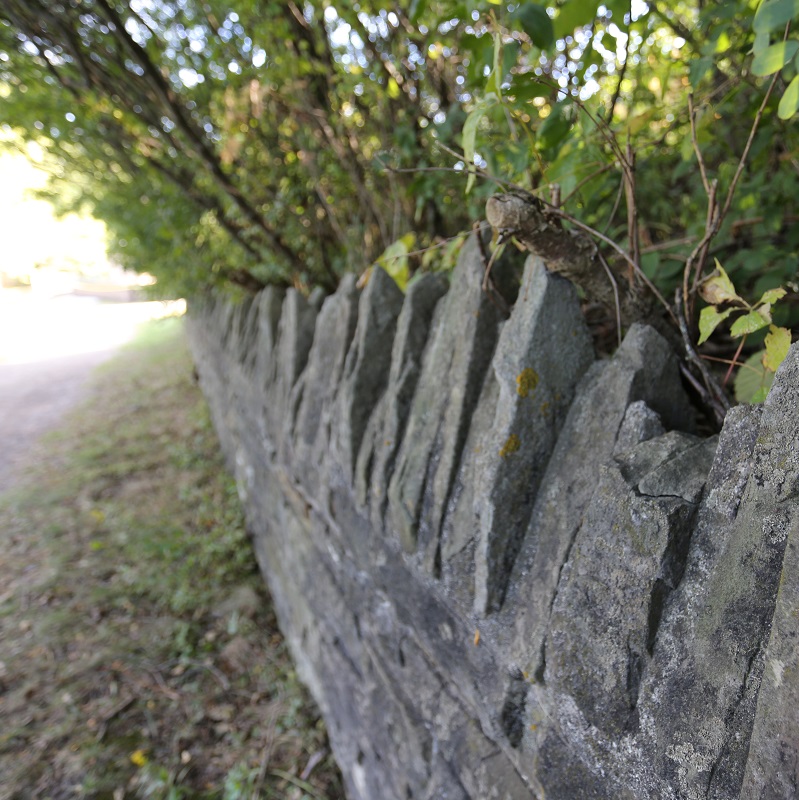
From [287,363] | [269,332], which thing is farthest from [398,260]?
[269,332]

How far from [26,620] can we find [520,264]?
388 centimetres

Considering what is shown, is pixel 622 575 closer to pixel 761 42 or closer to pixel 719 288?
pixel 719 288

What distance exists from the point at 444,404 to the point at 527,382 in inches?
11.0

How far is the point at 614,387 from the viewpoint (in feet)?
3.36

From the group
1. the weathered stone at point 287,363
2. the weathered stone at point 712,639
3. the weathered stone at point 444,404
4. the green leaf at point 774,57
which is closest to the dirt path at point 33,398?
the weathered stone at point 287,363

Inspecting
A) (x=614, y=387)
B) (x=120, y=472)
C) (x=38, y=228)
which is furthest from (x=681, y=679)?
(x=38, y=228)

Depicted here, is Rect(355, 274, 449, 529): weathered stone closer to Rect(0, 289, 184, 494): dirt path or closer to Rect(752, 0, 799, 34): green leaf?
Rect(752, 0, 799, 34): green leaf

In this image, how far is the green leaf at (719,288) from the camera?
969 mm

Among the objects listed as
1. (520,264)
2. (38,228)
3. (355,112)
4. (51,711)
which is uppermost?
(38,228)

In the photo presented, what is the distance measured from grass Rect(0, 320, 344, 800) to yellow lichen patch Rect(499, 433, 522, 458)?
2.24 m

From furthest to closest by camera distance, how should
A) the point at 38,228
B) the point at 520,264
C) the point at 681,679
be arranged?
the point at 38,228
the point at 520,264
the point at 681,679

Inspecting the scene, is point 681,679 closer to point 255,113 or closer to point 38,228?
point 255,113

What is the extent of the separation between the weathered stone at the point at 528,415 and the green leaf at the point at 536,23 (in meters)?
0.46

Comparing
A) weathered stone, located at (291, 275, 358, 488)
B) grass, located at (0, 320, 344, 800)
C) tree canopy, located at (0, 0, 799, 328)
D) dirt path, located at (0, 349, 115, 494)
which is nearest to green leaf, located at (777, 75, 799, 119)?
tree canopy, located at (0, 0, 799, 328)
